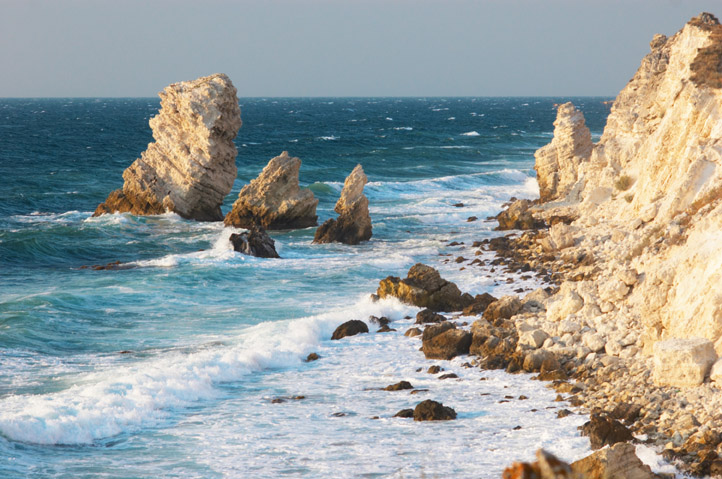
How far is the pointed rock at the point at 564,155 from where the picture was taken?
40219mm

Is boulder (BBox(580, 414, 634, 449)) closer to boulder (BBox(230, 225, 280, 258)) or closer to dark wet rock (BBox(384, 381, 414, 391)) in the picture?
dark wet rock (BBox(384, 381, 414, 391))

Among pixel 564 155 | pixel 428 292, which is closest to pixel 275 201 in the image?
pixel 564 155

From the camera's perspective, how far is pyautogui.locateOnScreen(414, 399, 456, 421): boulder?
1539 cm

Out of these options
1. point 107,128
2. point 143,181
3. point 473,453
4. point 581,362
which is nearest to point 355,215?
point 143,181

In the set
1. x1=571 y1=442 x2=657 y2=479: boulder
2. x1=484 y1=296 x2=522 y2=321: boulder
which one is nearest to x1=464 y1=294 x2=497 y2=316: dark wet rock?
x1=484 y1=296 x2=522 y2=321: boulder

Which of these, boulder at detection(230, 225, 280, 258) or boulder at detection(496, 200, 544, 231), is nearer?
boulder at detection(230, 225, 280, 258)

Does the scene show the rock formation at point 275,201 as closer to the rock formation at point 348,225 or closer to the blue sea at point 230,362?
the blue sea at point 230,362

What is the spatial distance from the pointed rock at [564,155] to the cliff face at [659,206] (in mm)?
690

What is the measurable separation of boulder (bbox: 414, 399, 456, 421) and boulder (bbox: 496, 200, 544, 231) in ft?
73.7

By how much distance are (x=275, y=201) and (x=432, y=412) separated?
2644 centimetres

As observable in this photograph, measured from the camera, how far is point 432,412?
50.6ft

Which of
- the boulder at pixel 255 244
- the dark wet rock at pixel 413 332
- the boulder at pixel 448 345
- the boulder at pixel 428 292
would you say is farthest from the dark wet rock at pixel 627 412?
the boulder at pixel 255 244

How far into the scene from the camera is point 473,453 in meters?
13.9

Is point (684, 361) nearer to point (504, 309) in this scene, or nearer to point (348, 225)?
point (504, 309)
